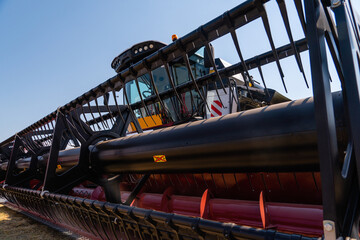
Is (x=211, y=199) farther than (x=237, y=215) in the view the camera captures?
Yes

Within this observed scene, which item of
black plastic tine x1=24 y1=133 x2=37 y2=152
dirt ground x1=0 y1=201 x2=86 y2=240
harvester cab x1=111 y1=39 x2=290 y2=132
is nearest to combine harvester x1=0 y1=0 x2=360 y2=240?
dirt ground x1=0 y1=201 x2=86 y2=240

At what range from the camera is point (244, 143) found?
1.12 metres

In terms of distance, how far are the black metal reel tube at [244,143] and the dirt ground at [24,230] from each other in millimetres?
1381

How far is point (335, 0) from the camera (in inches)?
33.3

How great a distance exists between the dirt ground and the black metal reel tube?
1381mm

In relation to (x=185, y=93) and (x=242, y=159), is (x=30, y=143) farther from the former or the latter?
(x=242, y=159)

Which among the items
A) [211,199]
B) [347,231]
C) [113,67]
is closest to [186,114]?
[113,67]

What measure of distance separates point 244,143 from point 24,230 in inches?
107

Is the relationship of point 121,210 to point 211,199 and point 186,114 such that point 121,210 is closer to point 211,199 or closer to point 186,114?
point 211,199

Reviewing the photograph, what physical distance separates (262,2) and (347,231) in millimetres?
839

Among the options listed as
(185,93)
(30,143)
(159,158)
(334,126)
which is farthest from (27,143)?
(334,126)

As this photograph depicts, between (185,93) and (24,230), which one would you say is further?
(185,93)

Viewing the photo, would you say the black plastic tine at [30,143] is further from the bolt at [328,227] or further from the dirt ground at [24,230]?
the bolt at [328,227]

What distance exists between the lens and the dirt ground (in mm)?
2387
